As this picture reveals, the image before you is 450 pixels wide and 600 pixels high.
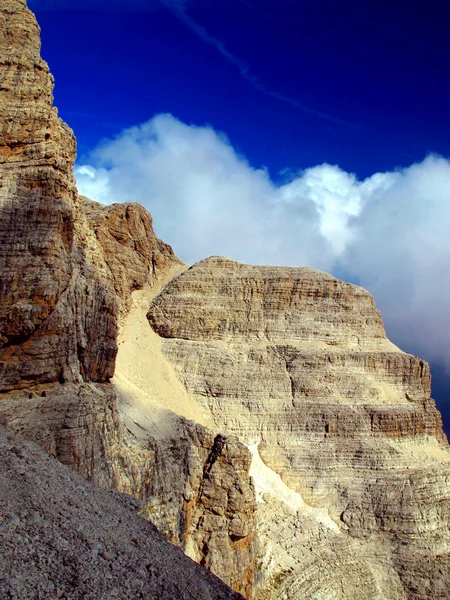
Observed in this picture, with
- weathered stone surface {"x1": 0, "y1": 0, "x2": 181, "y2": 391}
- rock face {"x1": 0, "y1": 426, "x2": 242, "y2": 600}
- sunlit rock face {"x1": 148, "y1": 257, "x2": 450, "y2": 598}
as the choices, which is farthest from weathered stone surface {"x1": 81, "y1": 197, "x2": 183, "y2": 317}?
rock face {"x1": 0, "y1": 426, "x2": 242, "y2": 600}

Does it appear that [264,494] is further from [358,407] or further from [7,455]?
[7,455]

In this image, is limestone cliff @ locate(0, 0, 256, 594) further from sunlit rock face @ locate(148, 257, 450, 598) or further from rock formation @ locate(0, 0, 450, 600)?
sunlit rock face @ locate(148, 257, 450, 598)

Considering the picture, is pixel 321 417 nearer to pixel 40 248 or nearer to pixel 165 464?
pixel 165 464

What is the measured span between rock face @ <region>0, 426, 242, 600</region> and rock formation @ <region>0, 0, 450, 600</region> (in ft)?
0.32

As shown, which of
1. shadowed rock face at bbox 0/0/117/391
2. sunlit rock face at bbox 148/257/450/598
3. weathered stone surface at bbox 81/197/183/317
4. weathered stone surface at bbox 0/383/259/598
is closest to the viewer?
weathered stone surface at bbox 0/383/259/598

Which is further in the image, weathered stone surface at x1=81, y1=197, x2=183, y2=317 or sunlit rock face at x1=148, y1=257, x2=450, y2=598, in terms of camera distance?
weathered stone surface at x1=81, y1=197, x2=183, y2=317

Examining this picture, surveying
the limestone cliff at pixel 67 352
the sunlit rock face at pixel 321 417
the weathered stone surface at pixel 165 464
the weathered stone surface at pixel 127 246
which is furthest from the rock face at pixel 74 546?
the weathered stone surface at pixel 127 246

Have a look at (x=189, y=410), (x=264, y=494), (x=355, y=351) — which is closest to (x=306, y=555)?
(x=264, y=494)

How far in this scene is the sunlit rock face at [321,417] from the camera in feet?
117

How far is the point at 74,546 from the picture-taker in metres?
11.8

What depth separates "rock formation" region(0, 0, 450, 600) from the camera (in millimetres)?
22203

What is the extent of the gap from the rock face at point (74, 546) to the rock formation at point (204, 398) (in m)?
0.10

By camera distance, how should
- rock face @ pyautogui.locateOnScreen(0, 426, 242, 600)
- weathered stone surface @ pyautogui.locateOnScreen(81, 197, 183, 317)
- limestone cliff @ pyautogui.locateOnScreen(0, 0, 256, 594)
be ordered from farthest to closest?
weathered stone surface @ pyautogui.locateOnScreen(81, 197, 183, 317), limestone cliff @ pyautogui.locateOnScreen(0, 0, 256, 594), rock face @ pyautogui.locateOnScreen(0, 426, 242, 600)

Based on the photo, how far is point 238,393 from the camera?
44031 millimetres
